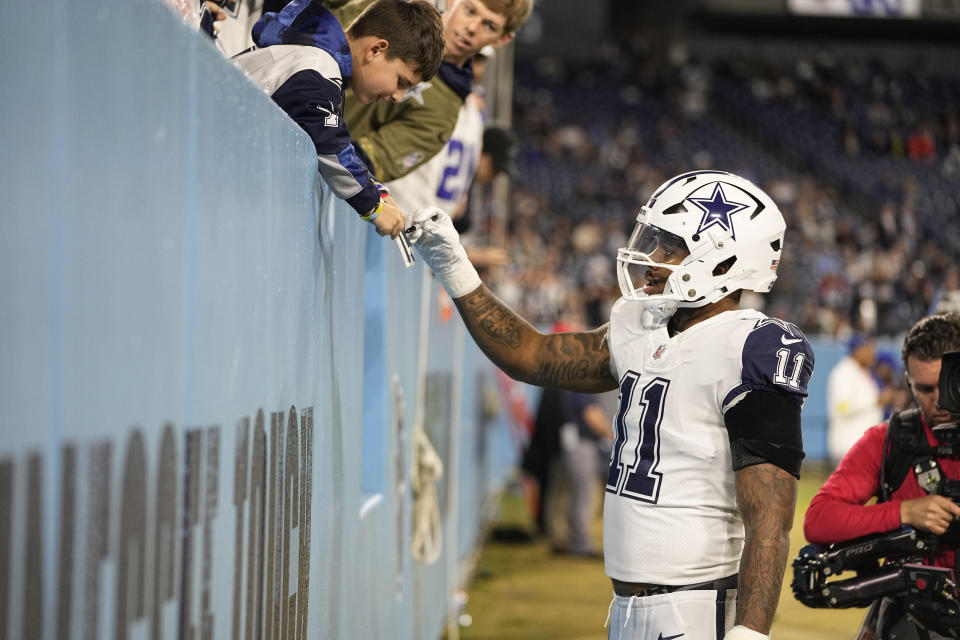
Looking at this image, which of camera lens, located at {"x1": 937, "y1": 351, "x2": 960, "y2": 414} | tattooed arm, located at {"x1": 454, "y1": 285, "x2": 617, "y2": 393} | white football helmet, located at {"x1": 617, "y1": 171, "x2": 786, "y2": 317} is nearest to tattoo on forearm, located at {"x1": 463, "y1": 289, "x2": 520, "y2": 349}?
tattooed arm, located at {"x1": 454, "y1": 285, "x2": 617, "y2": 393}

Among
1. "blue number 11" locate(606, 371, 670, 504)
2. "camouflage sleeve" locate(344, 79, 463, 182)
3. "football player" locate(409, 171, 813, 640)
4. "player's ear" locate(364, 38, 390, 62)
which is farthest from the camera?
"camouflage sleeve" locate(344, 79, 463, 182)

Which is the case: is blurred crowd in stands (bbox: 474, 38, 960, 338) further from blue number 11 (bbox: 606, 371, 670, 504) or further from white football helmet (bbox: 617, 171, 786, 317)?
blue number 11 (bbox: 606, 371, 670, 504)

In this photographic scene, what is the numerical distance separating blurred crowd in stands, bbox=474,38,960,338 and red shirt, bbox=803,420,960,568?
44.7 feet

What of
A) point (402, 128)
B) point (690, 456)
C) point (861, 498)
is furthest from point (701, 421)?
point (402, 128)

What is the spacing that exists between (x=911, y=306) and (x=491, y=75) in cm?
1181

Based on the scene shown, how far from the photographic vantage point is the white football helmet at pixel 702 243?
2.55 m

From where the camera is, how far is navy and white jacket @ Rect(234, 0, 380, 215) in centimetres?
235

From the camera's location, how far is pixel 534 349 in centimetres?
292

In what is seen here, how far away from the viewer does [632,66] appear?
89.8ft

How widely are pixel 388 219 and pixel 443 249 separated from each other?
343 millimetres

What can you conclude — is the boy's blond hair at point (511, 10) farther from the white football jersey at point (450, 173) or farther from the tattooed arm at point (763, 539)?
the tattooed arm at point (763, 539)

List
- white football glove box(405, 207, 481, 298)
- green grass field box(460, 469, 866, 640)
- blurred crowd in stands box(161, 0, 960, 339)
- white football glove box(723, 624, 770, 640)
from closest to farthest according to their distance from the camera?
white football glove box(723, 624, 770, 640) → white football glove box(405, 207, 481, 298) → green grass field box(460, 469, 866, 640) → blurred crowd in stands box(161, 0, 960, 339)

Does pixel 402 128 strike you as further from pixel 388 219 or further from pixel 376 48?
pixel 388 219

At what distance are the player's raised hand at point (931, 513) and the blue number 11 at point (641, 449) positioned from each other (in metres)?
0.89
